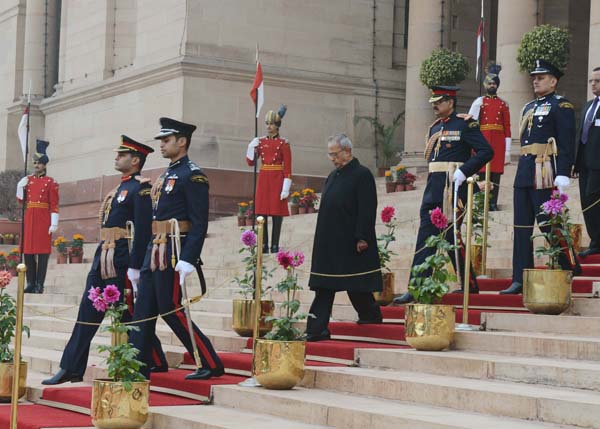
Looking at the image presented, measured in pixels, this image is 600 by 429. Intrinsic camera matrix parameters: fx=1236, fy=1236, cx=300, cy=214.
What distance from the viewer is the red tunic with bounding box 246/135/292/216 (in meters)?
17.3

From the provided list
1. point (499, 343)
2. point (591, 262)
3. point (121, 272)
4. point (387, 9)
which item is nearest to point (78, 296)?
point (121, 272)

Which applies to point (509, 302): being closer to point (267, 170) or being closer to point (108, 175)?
point (267, 170)

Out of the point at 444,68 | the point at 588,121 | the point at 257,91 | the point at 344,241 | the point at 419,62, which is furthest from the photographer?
the point at 419,62

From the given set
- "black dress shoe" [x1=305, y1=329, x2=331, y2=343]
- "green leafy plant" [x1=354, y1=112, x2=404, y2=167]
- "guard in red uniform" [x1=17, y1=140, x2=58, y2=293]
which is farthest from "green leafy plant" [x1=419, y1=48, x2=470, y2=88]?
"black dress shoe" [x1=305, y1=329, x2=331, y2=343]

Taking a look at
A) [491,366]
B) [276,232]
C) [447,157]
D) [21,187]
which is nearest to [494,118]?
[276,232]

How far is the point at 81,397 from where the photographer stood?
386 inches

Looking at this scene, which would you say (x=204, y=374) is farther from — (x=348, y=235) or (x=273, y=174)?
(x=273, y=174)

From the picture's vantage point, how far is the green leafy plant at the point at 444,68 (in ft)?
68.9

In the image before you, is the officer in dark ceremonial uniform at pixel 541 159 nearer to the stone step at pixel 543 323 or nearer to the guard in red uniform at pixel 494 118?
the stone step at pixel 543 323

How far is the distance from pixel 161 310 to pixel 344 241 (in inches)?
69.1

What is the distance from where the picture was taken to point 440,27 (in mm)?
22781

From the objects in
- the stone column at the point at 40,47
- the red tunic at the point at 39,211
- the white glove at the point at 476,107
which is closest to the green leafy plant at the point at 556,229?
the white glove at the point at 476,107

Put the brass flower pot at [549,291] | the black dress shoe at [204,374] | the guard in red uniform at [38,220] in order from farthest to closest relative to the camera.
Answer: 1. the guard in red uniform at [38,220]
2. the black dress shoe at [204,374]
3. the brass flower pot at [549,291]

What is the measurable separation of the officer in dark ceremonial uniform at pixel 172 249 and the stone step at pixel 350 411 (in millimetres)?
548
